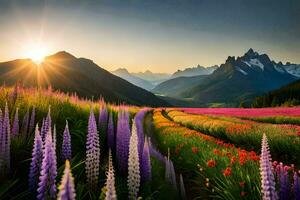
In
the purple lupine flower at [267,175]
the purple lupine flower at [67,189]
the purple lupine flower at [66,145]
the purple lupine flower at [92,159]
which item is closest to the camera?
the purple lupine flower at [67,189]

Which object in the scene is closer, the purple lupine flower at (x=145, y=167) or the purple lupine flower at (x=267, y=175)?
the purple lupine flower at (x=267, y=175)

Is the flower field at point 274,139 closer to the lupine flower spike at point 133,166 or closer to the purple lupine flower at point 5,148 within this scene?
the lupine flower spike at point 133,166

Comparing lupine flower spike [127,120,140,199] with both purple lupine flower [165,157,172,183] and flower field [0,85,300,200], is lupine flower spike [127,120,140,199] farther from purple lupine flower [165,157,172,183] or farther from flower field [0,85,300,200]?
purple lupine flower [165,157,172,183]

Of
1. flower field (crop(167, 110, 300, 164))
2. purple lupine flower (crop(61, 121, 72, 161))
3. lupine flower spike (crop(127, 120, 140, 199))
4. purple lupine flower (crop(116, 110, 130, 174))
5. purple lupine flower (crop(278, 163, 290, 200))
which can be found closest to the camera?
lupine flower spike (crop(127, 120, 140, 199))

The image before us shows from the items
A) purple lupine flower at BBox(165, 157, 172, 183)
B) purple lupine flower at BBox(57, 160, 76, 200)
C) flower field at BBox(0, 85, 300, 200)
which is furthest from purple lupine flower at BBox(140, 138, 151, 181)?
purple lupine flower at BBox(57, 160, 76, 200)

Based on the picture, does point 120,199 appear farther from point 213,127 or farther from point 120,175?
point 213,127

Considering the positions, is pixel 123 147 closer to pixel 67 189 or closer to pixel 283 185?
pixel 283 185

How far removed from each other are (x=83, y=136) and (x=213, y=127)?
14.4 m

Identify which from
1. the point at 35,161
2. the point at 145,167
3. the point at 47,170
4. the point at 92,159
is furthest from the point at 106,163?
the point at 47,170

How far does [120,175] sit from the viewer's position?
19.1 ft

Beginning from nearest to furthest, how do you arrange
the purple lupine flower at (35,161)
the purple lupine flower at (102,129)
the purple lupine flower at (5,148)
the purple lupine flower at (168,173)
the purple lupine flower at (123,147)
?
the purple lupine flower at (35,161) → the purple lupine flower at (5,148) → the purple lupine flower at (123,147) → the purple lupine flower at (168,173) → the purple lupine flower at (102,129)

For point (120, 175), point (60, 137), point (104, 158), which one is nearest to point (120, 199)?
point (120, 175)


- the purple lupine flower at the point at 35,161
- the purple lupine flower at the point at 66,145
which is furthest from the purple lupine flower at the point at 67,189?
the purple lupine flower at the point at 66,145

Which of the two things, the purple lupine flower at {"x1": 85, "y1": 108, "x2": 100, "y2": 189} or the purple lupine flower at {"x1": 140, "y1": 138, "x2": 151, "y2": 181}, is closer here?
the purple lupine flower at {"x1": 85, "y1": 108, "x2": 100, "y2": 189}
